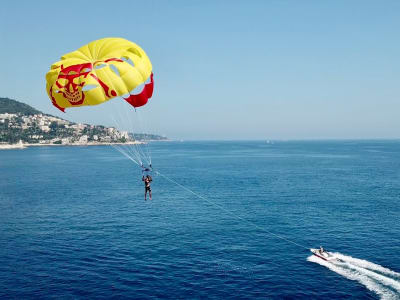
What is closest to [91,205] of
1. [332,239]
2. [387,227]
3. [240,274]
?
[240,274]

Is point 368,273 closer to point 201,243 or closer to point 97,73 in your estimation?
point 201,243

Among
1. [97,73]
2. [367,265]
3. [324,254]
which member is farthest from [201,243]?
[97,73]

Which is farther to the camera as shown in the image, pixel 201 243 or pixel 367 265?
pixel 201 243

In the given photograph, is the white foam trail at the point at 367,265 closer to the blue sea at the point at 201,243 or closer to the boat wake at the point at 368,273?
the boat wake at the point at 368,273

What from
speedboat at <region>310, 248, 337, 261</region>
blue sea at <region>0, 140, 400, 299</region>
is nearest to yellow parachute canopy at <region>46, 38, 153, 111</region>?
blue sea at <region>0, 140, 400, 299</region>

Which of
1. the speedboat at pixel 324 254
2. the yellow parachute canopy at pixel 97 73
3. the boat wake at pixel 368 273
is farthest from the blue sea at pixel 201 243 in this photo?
the yellow parachute canopy at pixel 97 73

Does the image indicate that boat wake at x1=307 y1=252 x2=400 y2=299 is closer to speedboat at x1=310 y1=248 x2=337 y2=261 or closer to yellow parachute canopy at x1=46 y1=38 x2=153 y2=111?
speedboat at x1=310 y1=248 x2=337 y2=261

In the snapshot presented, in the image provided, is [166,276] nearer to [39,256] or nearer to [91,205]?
[39,256]
